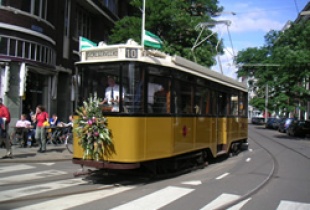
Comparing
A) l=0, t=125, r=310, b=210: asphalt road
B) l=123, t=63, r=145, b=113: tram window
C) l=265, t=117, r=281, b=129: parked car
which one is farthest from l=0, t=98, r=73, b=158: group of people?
l=265, t=117, r=281, b=129: parked car

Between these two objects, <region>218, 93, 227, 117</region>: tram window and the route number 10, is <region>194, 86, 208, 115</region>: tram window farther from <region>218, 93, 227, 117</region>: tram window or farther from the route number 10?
the route number 10

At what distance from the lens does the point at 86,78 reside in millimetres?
8977

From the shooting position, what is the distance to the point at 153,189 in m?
8.23

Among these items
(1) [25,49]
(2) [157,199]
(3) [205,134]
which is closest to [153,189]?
(2) [157,199]

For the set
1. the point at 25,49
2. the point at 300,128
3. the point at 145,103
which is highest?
the point at 25,49

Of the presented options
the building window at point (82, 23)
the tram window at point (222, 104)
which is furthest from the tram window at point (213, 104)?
the building window at point (82, 23)

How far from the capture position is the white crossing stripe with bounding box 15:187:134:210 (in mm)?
6507

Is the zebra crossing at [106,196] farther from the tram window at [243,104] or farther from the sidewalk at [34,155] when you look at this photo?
the tram window at [243,104]

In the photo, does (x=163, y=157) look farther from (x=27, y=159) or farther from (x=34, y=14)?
(x=34, y=14)

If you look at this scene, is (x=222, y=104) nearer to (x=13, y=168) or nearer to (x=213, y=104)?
(x=213, y=104)

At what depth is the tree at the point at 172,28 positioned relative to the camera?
→ 2446 cm

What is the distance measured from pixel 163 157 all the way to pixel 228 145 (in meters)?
5.55

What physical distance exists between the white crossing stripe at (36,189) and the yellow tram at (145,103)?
499mm

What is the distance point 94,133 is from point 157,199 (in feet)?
6.84
